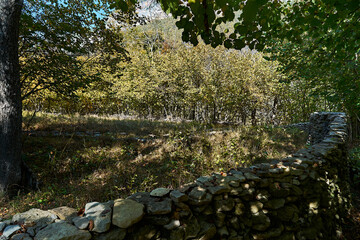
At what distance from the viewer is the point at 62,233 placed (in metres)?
1.57

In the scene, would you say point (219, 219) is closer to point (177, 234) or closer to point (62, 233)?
point (177, 234)

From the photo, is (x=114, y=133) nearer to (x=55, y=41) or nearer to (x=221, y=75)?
(x=55, y=41)

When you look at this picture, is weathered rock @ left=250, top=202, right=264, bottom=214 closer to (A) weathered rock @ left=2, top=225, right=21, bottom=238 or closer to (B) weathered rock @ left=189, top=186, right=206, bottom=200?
(B) weathered rock @ left=189, top=186, right=206, bottom=200

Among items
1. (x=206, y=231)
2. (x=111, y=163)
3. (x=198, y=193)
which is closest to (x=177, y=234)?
(x=206, y=231)

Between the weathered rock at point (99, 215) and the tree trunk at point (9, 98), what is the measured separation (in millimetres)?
3652

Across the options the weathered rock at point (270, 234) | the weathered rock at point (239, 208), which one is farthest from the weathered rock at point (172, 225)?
the weathered rock at point (270, 234)

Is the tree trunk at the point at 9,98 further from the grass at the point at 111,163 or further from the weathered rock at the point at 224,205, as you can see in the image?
the weathered rock at the point at 224,205

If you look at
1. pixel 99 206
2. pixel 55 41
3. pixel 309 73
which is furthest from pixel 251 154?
pixel 55 41

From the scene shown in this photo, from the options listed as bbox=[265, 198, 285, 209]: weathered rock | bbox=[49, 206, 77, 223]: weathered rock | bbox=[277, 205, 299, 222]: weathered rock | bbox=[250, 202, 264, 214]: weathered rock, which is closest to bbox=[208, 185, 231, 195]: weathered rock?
bbox=[250, 202, 264, 214]: weathered rock

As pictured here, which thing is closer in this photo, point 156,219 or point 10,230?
point 10,230

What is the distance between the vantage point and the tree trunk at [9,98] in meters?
3.72

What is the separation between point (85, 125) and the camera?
29.5 feet

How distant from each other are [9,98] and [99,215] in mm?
4013

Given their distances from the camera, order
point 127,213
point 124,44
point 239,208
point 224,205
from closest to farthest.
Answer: point 127,213
point 224,205
point 239,208
point 124,44
